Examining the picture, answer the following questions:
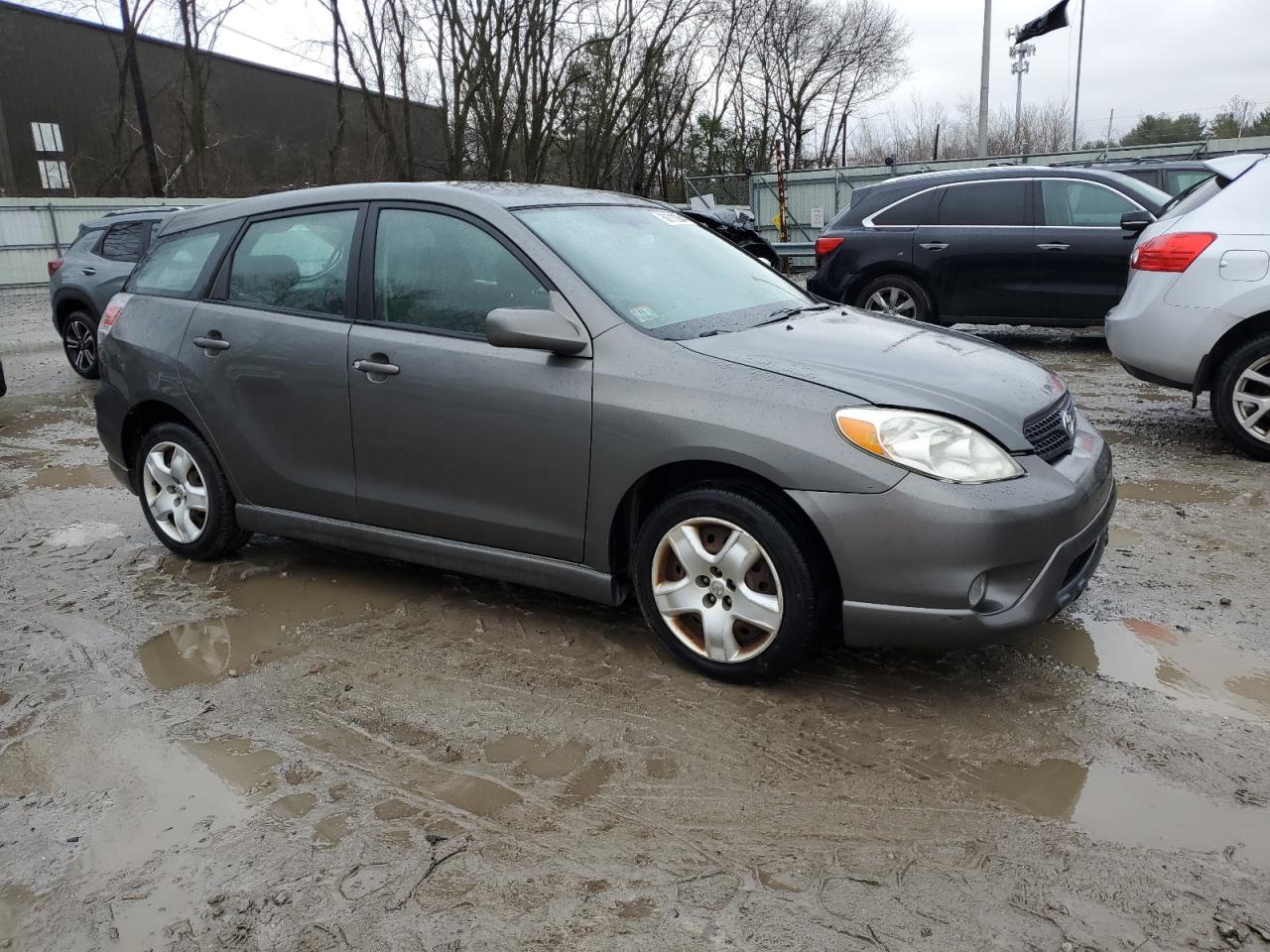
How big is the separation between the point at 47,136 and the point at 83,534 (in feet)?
118

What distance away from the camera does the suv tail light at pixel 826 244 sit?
10766 millimetres

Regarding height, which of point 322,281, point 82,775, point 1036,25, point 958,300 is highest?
point 1036,25

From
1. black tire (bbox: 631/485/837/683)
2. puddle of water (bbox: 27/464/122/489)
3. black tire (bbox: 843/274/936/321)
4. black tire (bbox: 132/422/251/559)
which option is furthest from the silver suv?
black tire (bbox: 631/485/837/683)

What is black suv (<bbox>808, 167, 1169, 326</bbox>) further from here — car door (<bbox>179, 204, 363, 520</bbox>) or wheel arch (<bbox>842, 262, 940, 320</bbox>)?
car door (<bbox>179, 204, 363, 520</bbox>)

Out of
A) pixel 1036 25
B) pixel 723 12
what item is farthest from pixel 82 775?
pixel 723 12

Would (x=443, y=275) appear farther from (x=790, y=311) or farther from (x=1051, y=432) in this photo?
(x=1051, y=432)

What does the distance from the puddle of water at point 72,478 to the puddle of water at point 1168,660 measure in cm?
578

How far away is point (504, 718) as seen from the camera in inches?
136

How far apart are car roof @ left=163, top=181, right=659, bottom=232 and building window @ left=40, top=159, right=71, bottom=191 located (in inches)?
1417

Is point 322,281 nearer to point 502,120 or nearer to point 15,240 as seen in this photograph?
point 15,240

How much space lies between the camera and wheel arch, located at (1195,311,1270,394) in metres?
5.96

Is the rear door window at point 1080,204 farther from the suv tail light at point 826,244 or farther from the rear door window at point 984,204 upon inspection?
the suv tail light at point 826,244

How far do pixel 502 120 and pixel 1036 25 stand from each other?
53.0 feet

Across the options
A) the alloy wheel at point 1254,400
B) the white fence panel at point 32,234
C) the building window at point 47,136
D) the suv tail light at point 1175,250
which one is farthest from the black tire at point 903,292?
the building window at point 47,136
